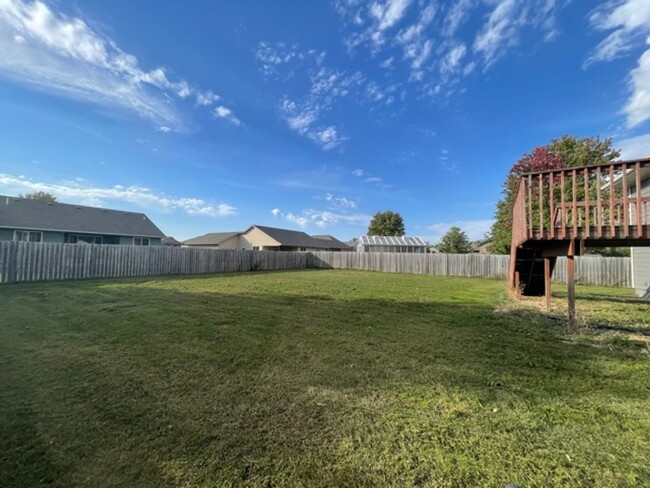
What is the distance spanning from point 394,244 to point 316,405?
3174 cm

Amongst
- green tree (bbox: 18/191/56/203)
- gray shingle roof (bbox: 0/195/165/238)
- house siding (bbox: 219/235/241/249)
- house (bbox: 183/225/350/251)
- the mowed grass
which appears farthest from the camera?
green tree (bbox: 18/191/56/203)

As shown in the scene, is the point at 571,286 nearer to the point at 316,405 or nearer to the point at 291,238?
the point at 316,405

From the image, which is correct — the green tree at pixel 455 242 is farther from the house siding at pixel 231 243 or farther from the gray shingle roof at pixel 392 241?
the house siding at pixel 231 243

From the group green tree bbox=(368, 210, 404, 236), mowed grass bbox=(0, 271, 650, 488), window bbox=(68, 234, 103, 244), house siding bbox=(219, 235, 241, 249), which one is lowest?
mowed grass bbox=(0, 271, 650, 488)

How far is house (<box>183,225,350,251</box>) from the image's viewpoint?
32438mm

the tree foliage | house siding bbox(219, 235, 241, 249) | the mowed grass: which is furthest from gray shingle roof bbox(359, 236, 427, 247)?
the mowed grass

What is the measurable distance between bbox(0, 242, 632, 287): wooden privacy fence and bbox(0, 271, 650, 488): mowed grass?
328 inches

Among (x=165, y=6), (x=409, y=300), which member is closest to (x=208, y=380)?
(x=409, y=300)

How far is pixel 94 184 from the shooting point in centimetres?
2112

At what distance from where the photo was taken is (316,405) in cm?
248

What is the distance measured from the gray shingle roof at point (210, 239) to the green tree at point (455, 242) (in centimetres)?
2655

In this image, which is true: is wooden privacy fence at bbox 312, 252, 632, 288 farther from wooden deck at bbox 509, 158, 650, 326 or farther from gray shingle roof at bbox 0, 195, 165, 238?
gray shingle roof at bbox 0, 195, 165, 238

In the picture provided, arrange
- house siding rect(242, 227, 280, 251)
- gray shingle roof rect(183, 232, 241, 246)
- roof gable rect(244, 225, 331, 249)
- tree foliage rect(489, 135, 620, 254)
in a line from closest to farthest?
tree foliage rect(489, 135, 620, 254)
house siding rect(242, 227, 280, 251)
roof gable rect(244, 225, 331, 249)
gray shingle roof rect(183, 232, 241, 246)

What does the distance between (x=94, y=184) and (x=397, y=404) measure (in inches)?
1037
